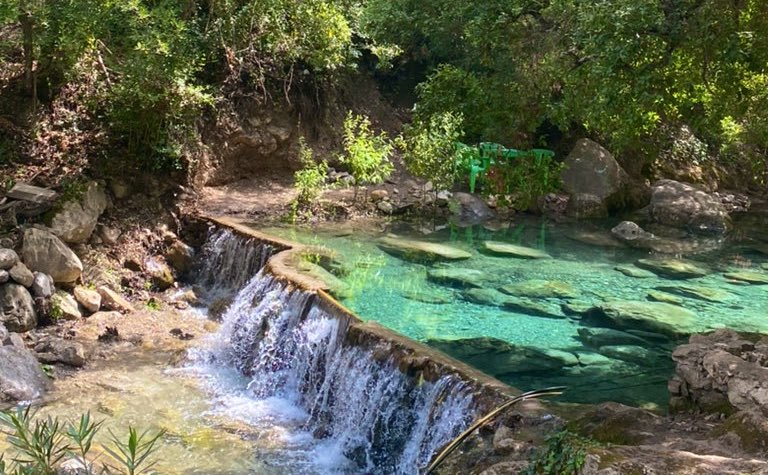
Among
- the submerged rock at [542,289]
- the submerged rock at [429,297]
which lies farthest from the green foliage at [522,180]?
the submerged rock at [429,297]

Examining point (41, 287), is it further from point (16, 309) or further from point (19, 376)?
point (19, 376)

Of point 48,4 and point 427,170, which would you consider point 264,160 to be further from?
point 48,4

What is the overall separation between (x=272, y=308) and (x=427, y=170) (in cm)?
505

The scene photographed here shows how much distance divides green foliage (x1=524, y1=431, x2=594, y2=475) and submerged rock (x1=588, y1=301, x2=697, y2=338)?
409 cm

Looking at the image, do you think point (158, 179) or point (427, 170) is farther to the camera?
point (427, 170)

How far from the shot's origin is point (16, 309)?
289 inches

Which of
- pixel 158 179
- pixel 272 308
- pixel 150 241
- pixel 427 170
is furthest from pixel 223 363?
pixel 427 170

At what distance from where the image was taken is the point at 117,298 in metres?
8.28

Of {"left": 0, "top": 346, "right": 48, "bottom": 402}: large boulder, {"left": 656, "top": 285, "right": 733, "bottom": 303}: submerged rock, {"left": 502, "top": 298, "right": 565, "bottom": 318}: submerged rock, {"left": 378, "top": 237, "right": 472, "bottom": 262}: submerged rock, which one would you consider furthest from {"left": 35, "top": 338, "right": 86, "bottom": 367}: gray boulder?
{"left": 656, "top": 285, "right": 733, "bottom": 303}: submerged rock

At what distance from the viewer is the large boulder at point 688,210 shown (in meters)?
13.1

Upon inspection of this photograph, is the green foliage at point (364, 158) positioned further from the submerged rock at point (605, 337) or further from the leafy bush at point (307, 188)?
the submerged rock at point (605, 337)

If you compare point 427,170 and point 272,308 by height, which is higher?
point 427,170

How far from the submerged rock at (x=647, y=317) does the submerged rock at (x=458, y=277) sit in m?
1.40

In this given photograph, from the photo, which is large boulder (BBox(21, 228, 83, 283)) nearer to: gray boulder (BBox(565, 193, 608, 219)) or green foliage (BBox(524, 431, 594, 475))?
green foliage (BBox(524, 431, 594, 475))
